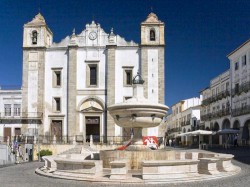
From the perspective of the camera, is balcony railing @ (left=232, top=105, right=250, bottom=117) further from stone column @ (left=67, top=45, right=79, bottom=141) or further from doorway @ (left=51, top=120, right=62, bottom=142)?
doorway @ (left=51, top=120, right=62, bottom=142)

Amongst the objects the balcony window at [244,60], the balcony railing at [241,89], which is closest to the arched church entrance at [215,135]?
the balcony railing at [241,89]

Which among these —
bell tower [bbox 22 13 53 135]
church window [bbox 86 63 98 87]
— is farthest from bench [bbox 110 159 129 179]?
bell tower [bbox 22 13 53 135]

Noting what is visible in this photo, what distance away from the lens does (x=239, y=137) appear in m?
41.2

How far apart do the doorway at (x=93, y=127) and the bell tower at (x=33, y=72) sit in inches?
157

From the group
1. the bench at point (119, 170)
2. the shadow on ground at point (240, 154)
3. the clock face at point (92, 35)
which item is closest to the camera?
the bench at point (119, 170)

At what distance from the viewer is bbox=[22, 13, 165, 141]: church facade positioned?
1275 inches

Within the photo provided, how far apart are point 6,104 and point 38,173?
3572 cm

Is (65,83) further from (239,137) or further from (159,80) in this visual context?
(239,137)

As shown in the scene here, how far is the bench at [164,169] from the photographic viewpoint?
9.80 metres

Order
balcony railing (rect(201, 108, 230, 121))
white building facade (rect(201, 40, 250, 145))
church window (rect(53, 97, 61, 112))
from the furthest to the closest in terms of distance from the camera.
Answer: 1. balcony railing (rect(201, 108, 230, 121))
2. white building facade (rect(201, 40, 250, 145))
3. church window (rect(53, 97, 61, 112))

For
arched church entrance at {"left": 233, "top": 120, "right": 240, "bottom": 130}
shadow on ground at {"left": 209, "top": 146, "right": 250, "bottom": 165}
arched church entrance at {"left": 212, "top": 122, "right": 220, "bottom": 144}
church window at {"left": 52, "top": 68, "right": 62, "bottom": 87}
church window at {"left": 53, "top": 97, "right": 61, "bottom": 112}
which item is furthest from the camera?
arched church entrance at {"left": 212, "top": 122, "right": 220, "bottom": 144}

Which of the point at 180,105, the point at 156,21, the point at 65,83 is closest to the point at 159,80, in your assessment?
the point at 156,21

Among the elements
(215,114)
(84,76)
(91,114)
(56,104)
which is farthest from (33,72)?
(215,114)

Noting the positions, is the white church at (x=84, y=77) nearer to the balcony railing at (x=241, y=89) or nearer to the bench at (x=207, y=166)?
the balcony railing at (x=241, y=89)
